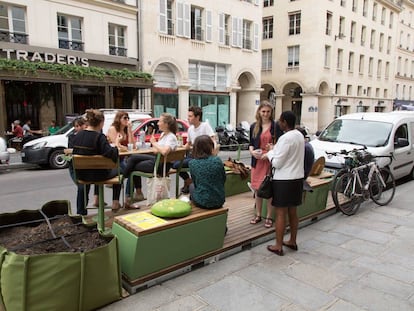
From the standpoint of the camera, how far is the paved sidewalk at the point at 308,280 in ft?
10.4

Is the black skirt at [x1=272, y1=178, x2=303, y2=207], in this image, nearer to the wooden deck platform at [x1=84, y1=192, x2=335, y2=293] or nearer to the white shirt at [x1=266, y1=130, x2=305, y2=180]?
the white shirt at [x1=266, y1=130, x2=305, y2=180]

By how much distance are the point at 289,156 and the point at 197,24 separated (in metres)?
20.1

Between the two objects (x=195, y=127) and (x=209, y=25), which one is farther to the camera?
(x=209, y=25)

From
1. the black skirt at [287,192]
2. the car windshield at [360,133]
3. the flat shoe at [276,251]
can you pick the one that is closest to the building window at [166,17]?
the car windshield at [360,133]

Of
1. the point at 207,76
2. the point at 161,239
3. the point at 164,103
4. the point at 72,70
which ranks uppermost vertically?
the point at 207,76

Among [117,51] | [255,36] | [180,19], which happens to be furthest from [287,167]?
[255,36]

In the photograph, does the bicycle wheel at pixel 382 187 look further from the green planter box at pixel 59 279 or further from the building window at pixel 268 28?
the building window at pixel 268 28

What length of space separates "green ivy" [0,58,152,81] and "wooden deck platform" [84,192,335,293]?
1180 cm

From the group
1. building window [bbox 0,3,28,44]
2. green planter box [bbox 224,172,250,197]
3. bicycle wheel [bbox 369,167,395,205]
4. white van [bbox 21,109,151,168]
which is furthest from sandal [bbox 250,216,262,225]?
building window [bbox 0,3,28,44]

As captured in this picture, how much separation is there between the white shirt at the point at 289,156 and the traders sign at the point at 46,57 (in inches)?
567

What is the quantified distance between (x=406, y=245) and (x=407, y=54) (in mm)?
52336

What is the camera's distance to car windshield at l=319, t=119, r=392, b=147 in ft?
25.1

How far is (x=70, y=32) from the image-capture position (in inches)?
659

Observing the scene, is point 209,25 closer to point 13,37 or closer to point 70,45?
point 70,45
